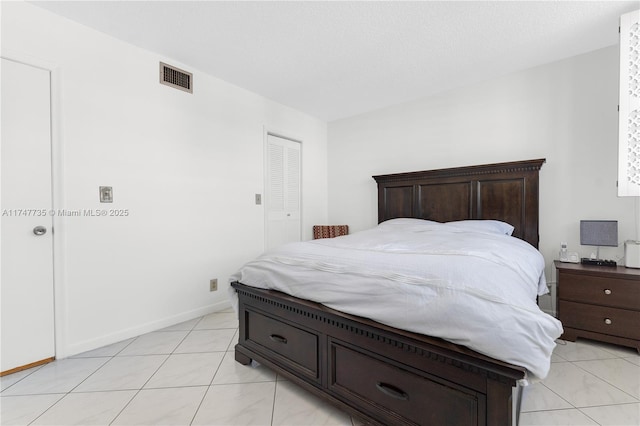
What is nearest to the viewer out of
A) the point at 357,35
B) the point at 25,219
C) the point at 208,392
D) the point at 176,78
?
the point at 208,392

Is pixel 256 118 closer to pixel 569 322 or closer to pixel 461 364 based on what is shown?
pixel 461 364

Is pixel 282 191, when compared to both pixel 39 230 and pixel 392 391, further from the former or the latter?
pixel 392 391

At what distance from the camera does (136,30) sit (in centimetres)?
223

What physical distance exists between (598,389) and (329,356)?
161 centimetres

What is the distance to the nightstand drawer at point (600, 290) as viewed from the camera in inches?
80.8

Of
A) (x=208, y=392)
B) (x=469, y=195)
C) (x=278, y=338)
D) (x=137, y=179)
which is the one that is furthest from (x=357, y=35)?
(x=208, y=392)

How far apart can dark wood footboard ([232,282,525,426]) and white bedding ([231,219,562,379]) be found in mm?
56

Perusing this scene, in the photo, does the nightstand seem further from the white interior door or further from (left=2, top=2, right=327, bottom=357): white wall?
the white interior door

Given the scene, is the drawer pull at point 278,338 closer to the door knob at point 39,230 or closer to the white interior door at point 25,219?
the white interior door at point 25,219

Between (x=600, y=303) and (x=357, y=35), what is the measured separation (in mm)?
2798

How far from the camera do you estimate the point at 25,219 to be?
1935 mm

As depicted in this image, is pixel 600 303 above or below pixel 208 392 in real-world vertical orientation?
above

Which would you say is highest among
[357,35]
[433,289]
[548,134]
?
[357,35]

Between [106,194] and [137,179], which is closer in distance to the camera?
[106,194]
